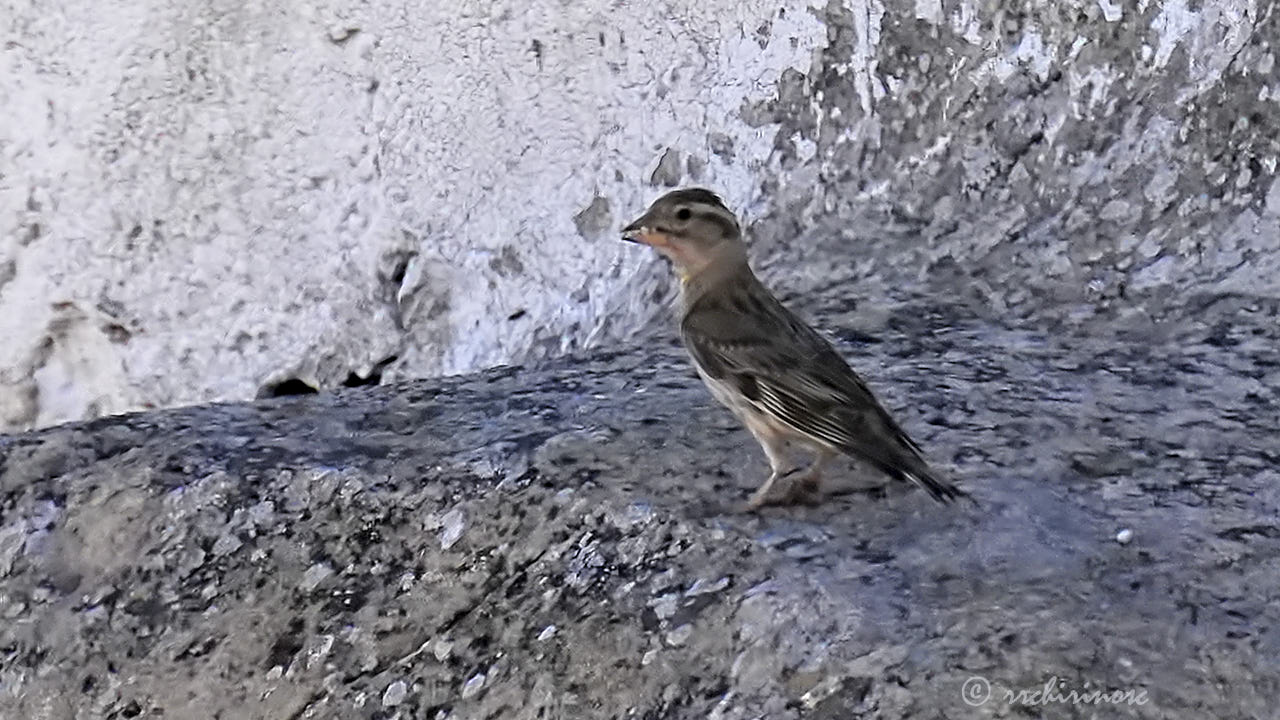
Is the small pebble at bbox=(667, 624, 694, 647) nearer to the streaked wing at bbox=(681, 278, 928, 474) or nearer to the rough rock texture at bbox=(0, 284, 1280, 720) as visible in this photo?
the rough rock texture at bbox=(0, 284, 1280, 720)

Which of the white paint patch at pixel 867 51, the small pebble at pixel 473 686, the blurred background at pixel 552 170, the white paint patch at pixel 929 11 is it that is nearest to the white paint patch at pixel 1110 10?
the blurred background at pixel 552 170

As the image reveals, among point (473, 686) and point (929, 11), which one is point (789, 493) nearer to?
point (473, 686)

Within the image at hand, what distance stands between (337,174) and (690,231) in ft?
7.82

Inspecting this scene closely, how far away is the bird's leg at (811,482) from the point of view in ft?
12.4

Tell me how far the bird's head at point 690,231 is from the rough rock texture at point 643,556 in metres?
0.39

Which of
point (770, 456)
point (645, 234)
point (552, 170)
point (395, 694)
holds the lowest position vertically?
point (395, 694)

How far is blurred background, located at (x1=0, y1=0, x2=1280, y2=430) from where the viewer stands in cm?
525

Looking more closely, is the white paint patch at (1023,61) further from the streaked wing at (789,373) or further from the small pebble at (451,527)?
the small pebble at (451,527)

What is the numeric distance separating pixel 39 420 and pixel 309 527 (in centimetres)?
348

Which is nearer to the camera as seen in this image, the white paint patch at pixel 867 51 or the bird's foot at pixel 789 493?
the bird's foot at pixel 789 493

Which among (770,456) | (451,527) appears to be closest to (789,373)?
(770,456)

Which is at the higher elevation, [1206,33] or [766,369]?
[1206,33]

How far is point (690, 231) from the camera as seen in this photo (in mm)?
4312

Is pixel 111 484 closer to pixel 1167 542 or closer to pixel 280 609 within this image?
pixel 280 609
